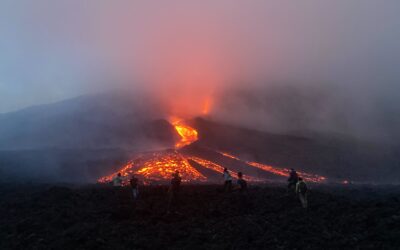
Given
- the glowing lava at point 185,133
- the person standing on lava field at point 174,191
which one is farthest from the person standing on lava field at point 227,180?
the glowing lava at point 185,133

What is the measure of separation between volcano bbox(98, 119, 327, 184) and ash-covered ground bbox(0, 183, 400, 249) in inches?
1174

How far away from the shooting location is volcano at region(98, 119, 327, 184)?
236 ft

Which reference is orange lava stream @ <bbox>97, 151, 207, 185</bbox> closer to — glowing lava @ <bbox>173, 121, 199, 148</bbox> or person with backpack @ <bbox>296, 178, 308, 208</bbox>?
glowing lava @ <bbox>173, 121, 199, 148</bbox>

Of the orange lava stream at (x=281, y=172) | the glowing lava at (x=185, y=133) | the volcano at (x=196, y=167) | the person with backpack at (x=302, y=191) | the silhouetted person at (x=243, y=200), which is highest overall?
the person with backpack at (x=302, y=191)

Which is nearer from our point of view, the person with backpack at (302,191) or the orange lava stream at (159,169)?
the person with backpack at (302,191)

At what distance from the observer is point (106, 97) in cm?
16462

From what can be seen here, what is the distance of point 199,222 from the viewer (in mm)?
30312

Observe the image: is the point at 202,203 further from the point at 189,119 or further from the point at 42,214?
the point at 189,119

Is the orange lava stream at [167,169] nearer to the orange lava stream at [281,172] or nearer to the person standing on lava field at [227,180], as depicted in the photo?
the orange lava stream at [281,172]

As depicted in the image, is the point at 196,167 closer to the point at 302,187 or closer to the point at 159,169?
the point at 159,169

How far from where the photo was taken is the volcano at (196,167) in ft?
236

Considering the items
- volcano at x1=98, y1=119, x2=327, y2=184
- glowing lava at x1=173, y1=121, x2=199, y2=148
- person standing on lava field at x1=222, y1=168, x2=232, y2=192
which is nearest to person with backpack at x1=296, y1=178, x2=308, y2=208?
person standing on lava field at x1=222, y1=168, x2=232, y2=192

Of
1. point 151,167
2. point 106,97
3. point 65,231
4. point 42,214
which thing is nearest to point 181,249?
point 65,231

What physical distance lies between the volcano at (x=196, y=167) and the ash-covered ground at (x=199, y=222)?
29810 mm
